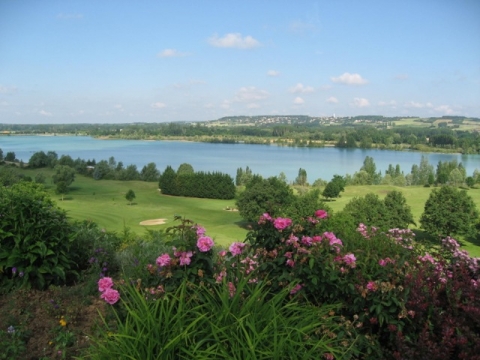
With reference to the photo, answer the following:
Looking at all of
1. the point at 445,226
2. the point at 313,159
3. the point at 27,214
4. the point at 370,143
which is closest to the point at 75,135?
the point at 313,159

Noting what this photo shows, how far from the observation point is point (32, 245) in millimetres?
3869

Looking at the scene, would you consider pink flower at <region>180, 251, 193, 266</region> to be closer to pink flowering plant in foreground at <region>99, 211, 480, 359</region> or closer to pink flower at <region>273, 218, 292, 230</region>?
pink flowering plant in foreground at <region>99, 211, 480, 359</region>

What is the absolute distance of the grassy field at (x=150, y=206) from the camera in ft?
100

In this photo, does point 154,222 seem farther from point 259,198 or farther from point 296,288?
point 296,288

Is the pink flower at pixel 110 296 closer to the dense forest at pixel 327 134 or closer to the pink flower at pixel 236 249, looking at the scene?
→ the pink flower at pixel 236 249

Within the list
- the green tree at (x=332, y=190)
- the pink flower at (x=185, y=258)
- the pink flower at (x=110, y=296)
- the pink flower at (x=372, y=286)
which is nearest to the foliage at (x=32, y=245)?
the pink flower at (x=110, y=296)

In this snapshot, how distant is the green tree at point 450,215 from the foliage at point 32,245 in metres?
28.3

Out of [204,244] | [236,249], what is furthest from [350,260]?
[204,244]

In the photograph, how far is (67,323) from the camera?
3164mm

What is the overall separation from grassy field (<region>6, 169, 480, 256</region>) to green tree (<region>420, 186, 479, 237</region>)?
1.51 metres

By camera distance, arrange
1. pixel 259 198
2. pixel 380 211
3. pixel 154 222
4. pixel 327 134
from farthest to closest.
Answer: pixel 327 134
pixel 154 222
pixel 259 198
pixel 380 211

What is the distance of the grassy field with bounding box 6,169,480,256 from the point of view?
100ft

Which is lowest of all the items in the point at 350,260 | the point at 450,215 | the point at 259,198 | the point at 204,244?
the point at 450,215

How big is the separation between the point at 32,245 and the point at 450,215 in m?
29.8
